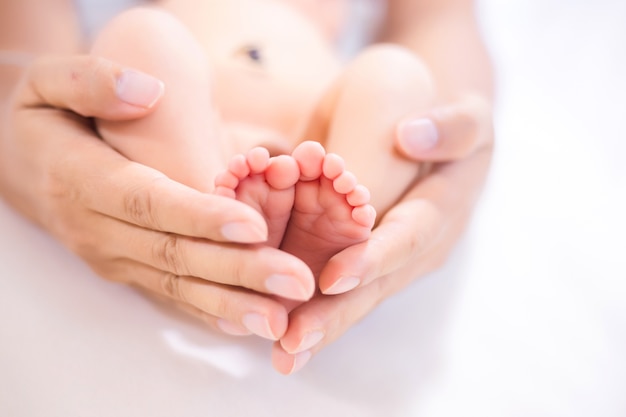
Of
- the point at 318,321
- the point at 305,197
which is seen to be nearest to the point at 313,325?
the point at 318,321

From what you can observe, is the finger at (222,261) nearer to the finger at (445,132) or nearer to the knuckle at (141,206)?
the knuckle at (141,206)

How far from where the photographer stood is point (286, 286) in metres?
0.42

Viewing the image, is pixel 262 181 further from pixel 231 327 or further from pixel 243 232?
pixel 231 327

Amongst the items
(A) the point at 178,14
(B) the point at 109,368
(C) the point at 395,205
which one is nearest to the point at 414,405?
(C) the point at 395,205

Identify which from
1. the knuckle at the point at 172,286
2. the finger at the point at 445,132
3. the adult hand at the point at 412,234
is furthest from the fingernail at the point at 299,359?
the finger at the point at 445,132

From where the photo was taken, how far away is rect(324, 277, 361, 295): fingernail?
18.4 inches

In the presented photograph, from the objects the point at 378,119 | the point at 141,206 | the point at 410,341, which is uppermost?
the point at 378,119

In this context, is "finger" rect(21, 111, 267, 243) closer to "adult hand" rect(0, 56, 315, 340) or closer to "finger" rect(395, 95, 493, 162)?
"adult hand" rect(0, 56, 315, 340)

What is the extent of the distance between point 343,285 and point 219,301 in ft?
0.37

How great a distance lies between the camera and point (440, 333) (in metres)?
0.65

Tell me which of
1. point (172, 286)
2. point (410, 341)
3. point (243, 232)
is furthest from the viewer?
point (410, 341)

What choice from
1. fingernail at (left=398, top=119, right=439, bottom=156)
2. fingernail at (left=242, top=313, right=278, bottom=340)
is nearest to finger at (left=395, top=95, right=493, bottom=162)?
fingernail at (left=398, top=119, right=439, bottom=156)

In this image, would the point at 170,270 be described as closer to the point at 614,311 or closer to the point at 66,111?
the point at 66,111

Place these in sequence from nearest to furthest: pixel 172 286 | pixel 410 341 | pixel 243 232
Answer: pixel 243 232 → pixel 172 286 → pixel 410 341
